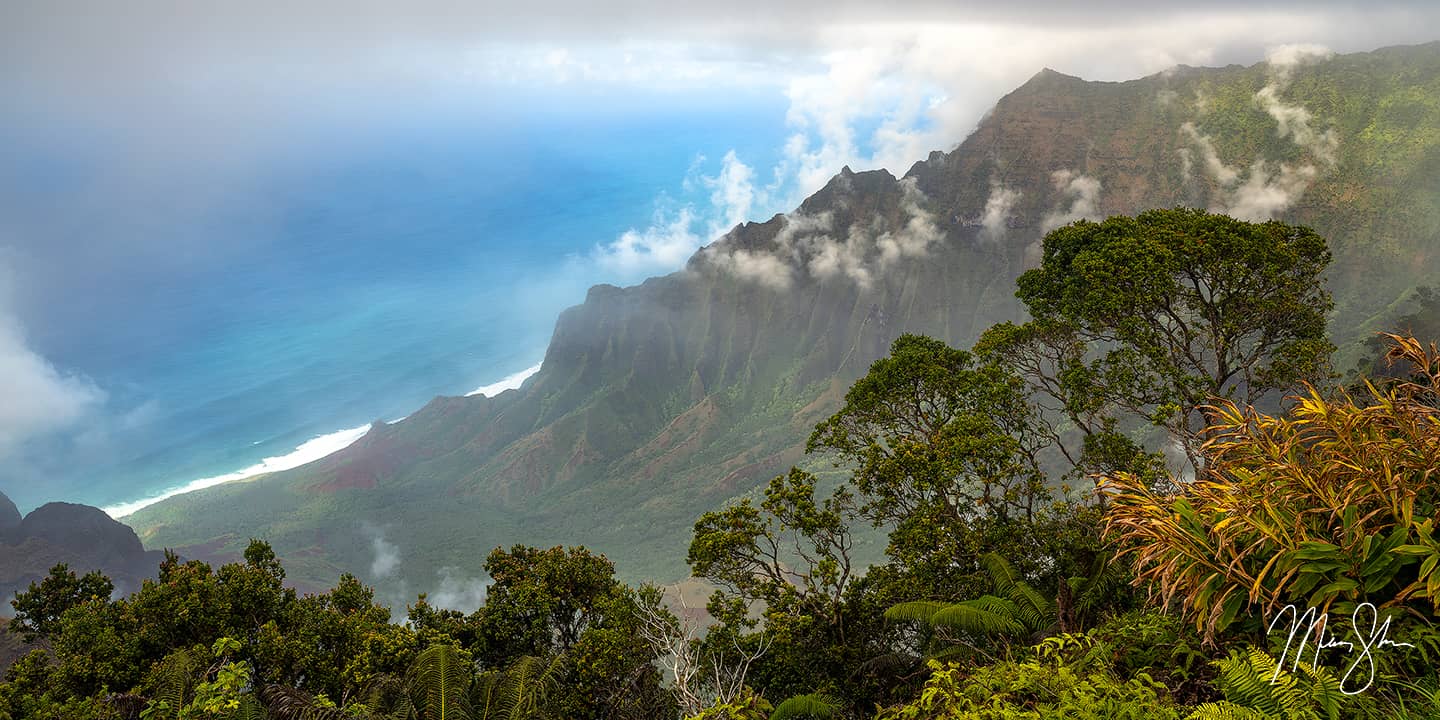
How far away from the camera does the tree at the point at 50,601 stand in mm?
Result: 18297

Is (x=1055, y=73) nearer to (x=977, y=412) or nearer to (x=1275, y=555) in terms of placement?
(x=977, y=412)

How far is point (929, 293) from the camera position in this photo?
19062 centimetres

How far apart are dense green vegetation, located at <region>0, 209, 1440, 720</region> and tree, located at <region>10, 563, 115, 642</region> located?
0.08 m

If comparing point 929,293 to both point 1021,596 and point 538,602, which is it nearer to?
point 538,602

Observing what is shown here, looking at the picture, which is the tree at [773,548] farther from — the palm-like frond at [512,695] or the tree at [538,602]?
the palm-like frond at [512,695]

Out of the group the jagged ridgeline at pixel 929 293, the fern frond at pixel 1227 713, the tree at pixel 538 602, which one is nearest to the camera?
the fern frond at pixel 1227 713

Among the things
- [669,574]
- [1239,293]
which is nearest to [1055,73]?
[669,574]

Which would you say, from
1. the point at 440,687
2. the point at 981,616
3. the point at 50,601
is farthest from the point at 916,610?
the point at 50,601

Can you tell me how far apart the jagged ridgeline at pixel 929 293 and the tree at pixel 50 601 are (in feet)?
343

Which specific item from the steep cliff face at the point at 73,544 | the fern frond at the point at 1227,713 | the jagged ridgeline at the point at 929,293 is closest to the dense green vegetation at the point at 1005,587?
the fern frond at the point at 1227,713

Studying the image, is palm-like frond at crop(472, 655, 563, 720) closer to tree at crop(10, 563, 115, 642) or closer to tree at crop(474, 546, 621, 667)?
tree at crop(474, 546, 621, 667)

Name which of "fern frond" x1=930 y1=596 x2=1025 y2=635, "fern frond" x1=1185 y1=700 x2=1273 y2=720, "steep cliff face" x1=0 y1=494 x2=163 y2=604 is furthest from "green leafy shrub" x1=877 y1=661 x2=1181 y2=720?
"steep cliff face" x1=0 y1=494 x2=163 y2=604

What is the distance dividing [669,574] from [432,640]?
107m

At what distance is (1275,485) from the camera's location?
651 centimetres
